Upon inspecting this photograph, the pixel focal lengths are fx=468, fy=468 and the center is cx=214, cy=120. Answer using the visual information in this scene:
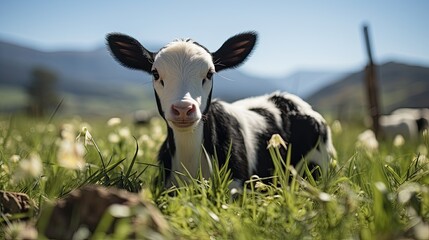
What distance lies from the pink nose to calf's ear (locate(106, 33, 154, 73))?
1.26 meters

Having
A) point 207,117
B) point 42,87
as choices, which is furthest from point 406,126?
point 42,87

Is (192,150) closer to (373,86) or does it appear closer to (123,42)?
(123,42)

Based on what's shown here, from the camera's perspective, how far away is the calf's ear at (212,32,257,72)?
5.31 m

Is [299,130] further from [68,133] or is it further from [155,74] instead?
[68,133]

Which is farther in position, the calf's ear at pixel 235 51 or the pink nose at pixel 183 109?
the calf's ear at pixel 235 51

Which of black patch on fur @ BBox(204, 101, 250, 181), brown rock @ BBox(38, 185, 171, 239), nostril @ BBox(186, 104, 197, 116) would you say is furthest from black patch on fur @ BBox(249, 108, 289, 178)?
brown rock @ BBox(38, 185, 171, 239)

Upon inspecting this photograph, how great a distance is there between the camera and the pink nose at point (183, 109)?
4.09 m

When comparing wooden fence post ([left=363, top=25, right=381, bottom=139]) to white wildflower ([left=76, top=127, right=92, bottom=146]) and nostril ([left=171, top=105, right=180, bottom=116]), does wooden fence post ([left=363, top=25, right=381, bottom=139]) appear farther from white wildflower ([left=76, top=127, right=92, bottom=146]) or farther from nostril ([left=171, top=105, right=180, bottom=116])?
white wildflower ([left=76, top=127, right=92, bottom=146])

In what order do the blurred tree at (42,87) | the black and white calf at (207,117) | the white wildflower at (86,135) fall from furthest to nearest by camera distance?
the blurred tree at (42,87)
the black and white calf at (207,117)
the white wildflower at (86,135)

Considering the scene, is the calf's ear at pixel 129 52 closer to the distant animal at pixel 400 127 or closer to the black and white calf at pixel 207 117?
the black and white calf at pixel 207 117

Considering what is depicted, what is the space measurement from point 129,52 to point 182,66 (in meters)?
0.92

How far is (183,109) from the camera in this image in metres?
4.10

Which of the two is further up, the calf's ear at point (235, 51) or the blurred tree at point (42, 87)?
the calf's ear at point (235, 51)

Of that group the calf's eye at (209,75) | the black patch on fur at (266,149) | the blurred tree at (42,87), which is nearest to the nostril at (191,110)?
the calf's eye at (209,75)
